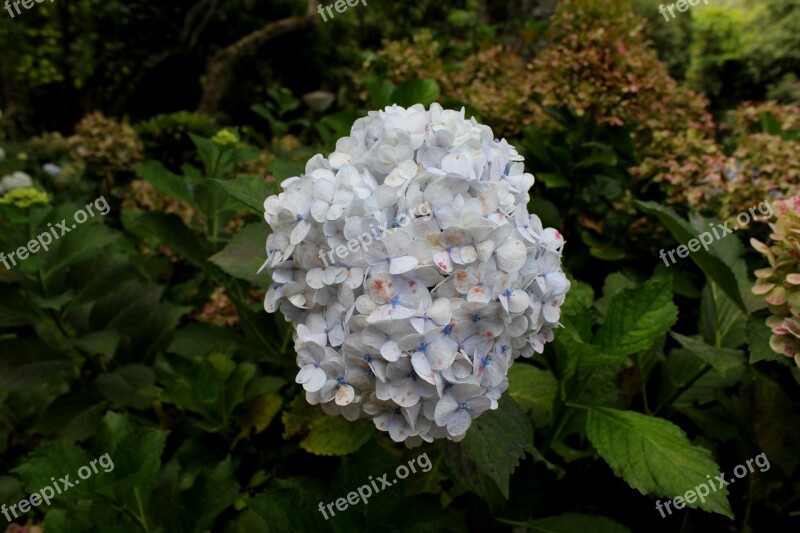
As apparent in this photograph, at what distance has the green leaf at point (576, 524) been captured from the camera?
119cm

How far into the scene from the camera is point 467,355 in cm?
90

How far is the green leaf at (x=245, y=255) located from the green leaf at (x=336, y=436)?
35 cm

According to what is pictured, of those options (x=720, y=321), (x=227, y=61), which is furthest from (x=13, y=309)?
(x=227, y=61)

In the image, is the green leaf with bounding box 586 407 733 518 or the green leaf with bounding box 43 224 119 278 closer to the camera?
the green leaf with bounding box 586 407 733 518

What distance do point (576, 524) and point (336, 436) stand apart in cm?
55

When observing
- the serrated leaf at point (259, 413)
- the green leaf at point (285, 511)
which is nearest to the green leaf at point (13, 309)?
the serrated leaf at point (259, 413)

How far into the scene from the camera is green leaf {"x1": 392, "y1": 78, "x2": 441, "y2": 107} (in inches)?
66.3

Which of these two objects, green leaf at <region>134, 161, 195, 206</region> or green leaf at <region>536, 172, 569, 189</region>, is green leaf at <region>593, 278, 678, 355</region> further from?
green leaf at <region>134, 161, 195, 206</region>

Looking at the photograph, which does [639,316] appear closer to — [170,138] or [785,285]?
[785,285]

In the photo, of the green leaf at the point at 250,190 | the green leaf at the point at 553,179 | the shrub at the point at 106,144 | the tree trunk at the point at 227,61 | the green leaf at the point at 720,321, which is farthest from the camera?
the tree trunk at the point at 227,61

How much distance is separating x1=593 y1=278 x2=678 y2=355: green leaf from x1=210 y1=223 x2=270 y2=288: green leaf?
76 centimetres

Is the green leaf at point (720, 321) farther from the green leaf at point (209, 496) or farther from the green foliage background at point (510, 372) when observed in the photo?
the green leaf at point (209, 496)
